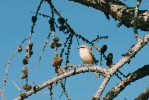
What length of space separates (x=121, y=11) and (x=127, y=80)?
0.93m

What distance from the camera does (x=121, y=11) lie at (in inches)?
194

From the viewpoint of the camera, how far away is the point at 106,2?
4992 millimetres

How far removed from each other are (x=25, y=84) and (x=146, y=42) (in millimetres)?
1086

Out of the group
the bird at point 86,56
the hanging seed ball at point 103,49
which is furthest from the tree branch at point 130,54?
the bird at point 86,56

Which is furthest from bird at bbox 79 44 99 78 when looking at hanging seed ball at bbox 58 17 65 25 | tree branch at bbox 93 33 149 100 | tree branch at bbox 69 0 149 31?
tree branch at bbox 93 33 149 100

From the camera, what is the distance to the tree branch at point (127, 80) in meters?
3.93

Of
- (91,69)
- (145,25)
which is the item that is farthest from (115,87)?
(145,25)

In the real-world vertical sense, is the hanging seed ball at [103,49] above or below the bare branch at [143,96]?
above

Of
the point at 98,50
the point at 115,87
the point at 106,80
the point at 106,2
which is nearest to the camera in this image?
the point at 106,80

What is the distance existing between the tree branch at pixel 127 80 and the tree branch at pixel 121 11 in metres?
0.47

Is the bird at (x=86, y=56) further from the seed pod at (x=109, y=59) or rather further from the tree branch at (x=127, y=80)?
the seed pod at (x=109, y=59)

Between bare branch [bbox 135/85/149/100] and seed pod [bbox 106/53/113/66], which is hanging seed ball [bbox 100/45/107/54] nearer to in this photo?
seed pod [bbox 106/53/113/66]

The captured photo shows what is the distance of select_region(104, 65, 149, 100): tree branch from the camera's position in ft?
12.9

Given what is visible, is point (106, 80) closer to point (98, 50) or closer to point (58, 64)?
point (58, 64)
